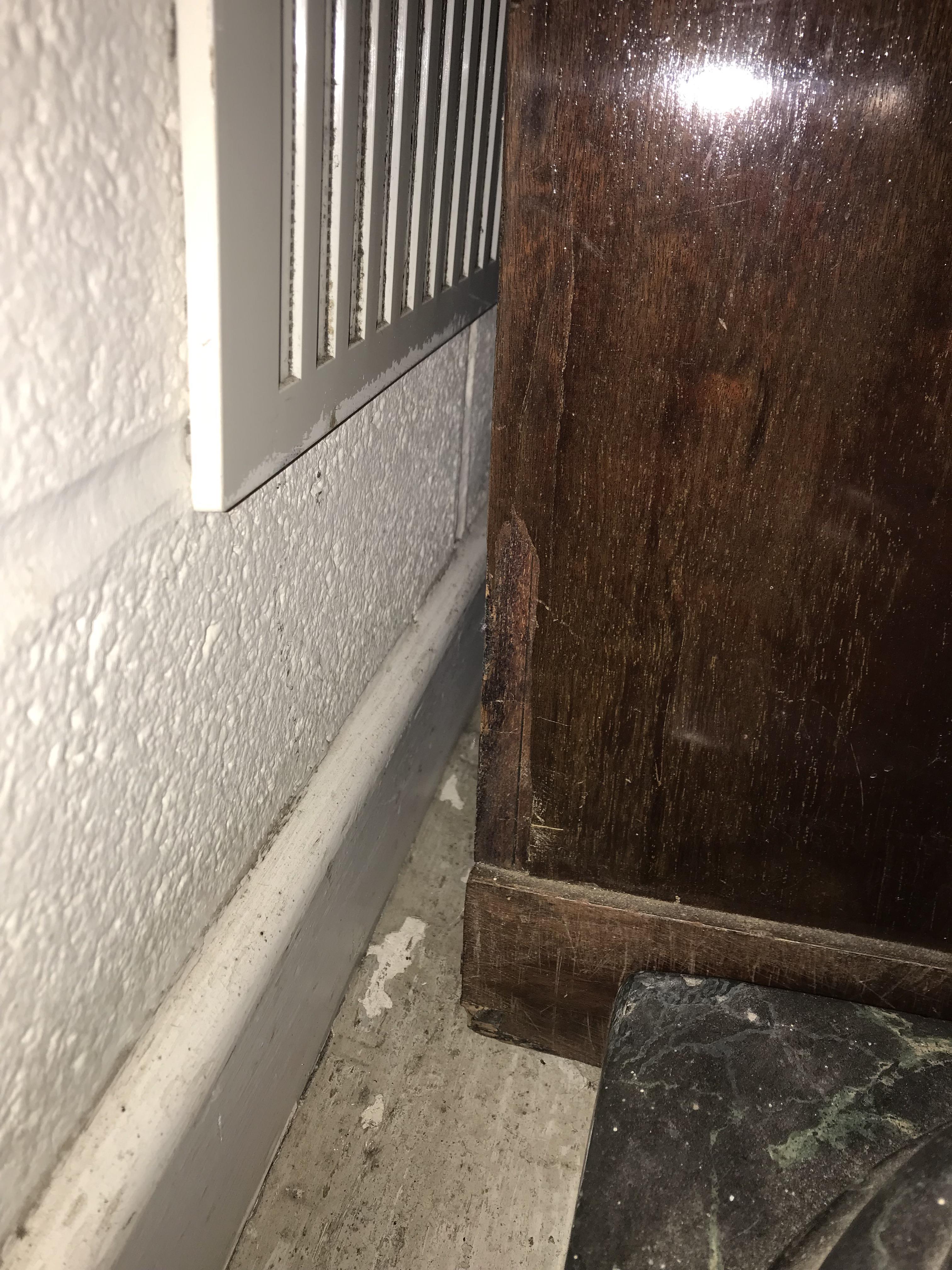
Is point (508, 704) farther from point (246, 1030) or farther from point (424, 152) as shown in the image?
point (424, 152)

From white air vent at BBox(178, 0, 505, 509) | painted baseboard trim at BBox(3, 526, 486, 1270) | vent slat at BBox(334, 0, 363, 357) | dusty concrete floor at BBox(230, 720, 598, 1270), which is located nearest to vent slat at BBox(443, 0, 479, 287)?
white air vent at BBox(178, 0, 505, 509)

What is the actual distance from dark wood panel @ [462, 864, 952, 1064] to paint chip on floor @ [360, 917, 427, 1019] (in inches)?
3.8

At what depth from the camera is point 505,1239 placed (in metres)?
0.69

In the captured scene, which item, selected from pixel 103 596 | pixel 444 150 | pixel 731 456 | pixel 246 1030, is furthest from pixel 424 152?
pixel 246 1030

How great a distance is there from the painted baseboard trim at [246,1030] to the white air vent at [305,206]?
32 centimetres

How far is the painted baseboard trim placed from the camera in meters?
0.48

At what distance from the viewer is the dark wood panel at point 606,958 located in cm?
73

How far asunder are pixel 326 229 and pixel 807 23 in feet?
0.94

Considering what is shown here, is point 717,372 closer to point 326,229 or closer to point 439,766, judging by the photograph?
point 326,229

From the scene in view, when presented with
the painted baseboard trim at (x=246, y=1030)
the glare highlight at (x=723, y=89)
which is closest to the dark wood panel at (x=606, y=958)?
the painted baseboard trim at (x=246, y=1030)

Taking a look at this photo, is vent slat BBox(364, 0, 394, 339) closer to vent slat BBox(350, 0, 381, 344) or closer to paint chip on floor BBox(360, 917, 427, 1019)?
vent slat BBox(350, 0, 381, 344)

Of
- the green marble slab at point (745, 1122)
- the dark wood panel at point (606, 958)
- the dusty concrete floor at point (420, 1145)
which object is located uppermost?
the green marble slab at point (745, 1122)

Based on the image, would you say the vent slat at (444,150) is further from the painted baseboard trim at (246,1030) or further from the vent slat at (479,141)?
the painted baseboard trim at (246,1030)

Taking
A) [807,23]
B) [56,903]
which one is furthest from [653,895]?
[807,23]
